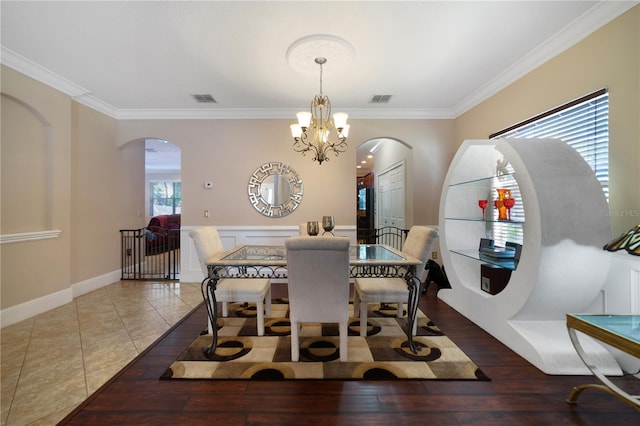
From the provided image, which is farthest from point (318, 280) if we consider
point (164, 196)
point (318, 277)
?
point (164, 196)

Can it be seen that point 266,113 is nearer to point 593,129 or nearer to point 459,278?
point 459,278

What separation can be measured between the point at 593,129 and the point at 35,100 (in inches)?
217

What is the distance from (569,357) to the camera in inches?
78.2

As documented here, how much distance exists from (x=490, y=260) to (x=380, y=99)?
8.34 feet

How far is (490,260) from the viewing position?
8.84ft

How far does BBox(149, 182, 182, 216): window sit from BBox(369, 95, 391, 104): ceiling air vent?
974 centimetres

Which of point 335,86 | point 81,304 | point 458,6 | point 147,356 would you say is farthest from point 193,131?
point 458,6

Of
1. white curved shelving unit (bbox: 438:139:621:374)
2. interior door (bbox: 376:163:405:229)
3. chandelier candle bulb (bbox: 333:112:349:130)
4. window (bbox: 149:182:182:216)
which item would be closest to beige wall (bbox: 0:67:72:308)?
chandelier candle bulb (bbox: 333:112:349:130)

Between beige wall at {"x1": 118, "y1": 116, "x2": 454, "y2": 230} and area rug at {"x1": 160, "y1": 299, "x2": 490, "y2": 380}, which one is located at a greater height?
beige wall at {"x1": 118, "y1": 116, "x2": 454, "y2": 230}

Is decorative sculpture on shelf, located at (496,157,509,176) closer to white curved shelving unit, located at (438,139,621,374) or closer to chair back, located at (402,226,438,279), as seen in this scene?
white curved shelving unit, located at (438,139,621,374)

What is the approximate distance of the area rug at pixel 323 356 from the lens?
1.98 m

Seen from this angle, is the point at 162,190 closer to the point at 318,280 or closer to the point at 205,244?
the point at 205,244

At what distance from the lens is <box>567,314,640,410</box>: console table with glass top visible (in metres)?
1.32

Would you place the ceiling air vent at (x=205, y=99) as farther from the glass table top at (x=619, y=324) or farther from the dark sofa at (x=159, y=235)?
the glass table top at (x=619, y=324)
